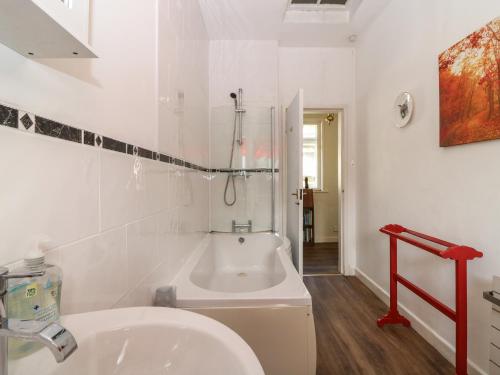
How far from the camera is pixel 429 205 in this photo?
1789 mm

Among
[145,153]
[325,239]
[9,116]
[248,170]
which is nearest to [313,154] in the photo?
[325,239]

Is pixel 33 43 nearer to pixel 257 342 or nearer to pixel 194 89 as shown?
pixel 257 342

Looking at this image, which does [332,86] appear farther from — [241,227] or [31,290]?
[31,290]

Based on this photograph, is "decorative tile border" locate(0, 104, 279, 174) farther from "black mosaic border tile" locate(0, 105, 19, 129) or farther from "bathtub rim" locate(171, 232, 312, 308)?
"bathtub rim" locate(171, 232, 312, 308)

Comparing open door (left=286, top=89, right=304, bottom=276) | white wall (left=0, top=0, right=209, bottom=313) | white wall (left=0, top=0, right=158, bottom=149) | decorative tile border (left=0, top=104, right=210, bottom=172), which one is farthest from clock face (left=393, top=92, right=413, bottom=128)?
decorative tile border (left=0, top=104, right=210, bottom=172)

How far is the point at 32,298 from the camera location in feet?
1.53

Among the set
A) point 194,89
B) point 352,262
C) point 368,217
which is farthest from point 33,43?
point 352,262

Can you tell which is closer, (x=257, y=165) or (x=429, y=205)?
(x=429, y=205)

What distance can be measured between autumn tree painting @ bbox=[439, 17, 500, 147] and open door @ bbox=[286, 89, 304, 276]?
3.26ft

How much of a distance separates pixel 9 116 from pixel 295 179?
2.19 metres

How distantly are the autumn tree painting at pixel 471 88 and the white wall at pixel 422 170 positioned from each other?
7cm

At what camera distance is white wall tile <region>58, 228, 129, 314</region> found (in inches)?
24.6

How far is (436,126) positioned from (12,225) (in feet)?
7.09

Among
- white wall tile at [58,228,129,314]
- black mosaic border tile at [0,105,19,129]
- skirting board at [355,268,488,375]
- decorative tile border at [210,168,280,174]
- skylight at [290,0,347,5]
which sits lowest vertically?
skirting board at [355,268,488,375]
